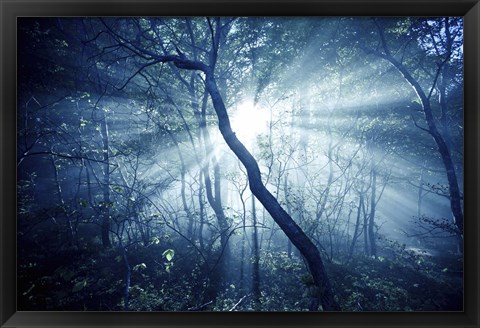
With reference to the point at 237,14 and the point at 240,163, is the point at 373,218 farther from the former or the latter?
the point at 237,14

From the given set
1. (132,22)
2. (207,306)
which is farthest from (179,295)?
(132,22)

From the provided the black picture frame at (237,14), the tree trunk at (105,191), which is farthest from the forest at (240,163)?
the black picture frame at (237,14)

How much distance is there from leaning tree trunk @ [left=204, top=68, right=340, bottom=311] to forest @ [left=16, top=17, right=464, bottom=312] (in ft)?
0.04

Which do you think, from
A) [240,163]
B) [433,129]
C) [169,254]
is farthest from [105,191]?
[433,129]

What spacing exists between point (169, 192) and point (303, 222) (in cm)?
97

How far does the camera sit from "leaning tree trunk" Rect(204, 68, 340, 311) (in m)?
1.68

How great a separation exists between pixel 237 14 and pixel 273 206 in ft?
4.02

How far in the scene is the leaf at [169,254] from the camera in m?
1.67

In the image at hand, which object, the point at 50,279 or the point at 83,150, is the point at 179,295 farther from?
the point at 83,150

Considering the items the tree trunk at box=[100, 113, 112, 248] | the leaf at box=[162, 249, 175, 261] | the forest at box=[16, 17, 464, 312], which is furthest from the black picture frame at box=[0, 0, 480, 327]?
the tree trunk at box=[100, 113, 112, 248]

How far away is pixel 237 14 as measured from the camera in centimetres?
137

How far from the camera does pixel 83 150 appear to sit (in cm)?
167

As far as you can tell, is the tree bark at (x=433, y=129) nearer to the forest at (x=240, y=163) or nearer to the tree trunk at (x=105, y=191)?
the forest at (x=240, y=163)

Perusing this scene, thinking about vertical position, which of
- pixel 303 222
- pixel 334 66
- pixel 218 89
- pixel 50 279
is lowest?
pixel 50 279
